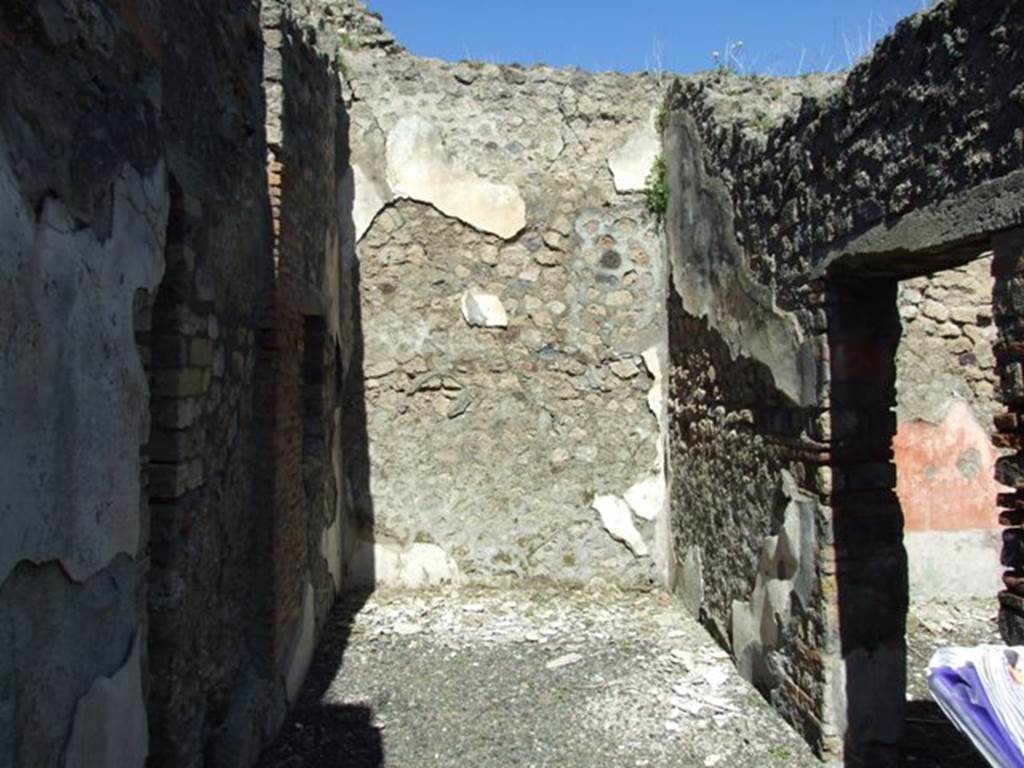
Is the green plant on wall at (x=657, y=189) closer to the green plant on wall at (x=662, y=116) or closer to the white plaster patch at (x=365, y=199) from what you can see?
the green plant on wall at (x=662, y=116)

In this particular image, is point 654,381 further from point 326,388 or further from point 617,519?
point 326,388

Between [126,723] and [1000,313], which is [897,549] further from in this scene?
[126,723]

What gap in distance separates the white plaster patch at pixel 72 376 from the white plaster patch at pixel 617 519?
4.27m

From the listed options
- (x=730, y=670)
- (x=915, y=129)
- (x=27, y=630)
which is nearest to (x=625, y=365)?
(x=730, y=670)

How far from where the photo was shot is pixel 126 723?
227 cm

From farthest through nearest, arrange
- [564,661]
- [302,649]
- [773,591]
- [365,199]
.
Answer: [365,199] → [564,661] → [302,649] → [773,591]

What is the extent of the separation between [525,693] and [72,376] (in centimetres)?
310

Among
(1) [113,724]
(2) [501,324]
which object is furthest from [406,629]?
(1) [113,724]

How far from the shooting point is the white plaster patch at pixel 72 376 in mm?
1666

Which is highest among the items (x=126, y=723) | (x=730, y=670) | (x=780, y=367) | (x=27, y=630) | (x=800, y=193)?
(x=800, y=193)

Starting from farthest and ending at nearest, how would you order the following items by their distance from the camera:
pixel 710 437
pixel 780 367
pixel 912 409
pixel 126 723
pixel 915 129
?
pixel 912 409 → pixel 710 437 → pixel 780 367 → pixel 915 129 → pixel 126 723

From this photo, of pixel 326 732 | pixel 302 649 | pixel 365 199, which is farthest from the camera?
pixel 365 199

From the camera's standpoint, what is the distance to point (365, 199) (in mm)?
6254

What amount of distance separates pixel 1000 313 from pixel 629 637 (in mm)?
3293
